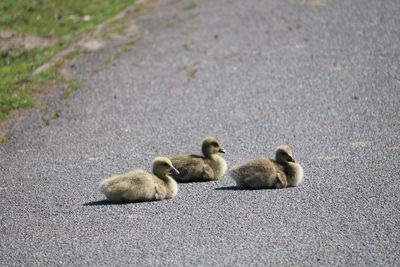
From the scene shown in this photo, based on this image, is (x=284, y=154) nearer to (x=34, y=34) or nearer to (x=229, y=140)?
(x=229, y=140)

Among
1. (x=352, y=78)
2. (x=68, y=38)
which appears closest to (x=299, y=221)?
(x=352, y=78)

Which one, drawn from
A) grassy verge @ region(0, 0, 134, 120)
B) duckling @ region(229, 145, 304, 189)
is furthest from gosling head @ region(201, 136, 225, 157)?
grassy verge @ region(0, 0, 134, 120)

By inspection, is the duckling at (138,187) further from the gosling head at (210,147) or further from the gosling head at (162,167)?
the gosling head at (210,147)

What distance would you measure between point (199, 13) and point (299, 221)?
11.0 metres

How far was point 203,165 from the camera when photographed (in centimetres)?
933

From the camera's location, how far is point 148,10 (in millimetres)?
18828

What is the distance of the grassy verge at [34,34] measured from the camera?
13.4 m

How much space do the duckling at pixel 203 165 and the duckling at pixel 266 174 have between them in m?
0.42

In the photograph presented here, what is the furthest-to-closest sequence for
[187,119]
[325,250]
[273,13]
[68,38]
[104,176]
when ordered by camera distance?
[273,13], [68,38], [187,119], [104,176], [325,250]

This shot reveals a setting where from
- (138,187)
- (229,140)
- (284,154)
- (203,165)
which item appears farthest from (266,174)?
(229,140)

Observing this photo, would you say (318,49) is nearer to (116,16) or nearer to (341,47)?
(341,47)

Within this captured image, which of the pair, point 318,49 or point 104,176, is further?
point 318,49

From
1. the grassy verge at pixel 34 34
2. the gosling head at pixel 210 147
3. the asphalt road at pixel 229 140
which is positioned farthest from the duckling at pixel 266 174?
the grassy verge at pixel 34 34

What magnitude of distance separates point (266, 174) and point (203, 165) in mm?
795
